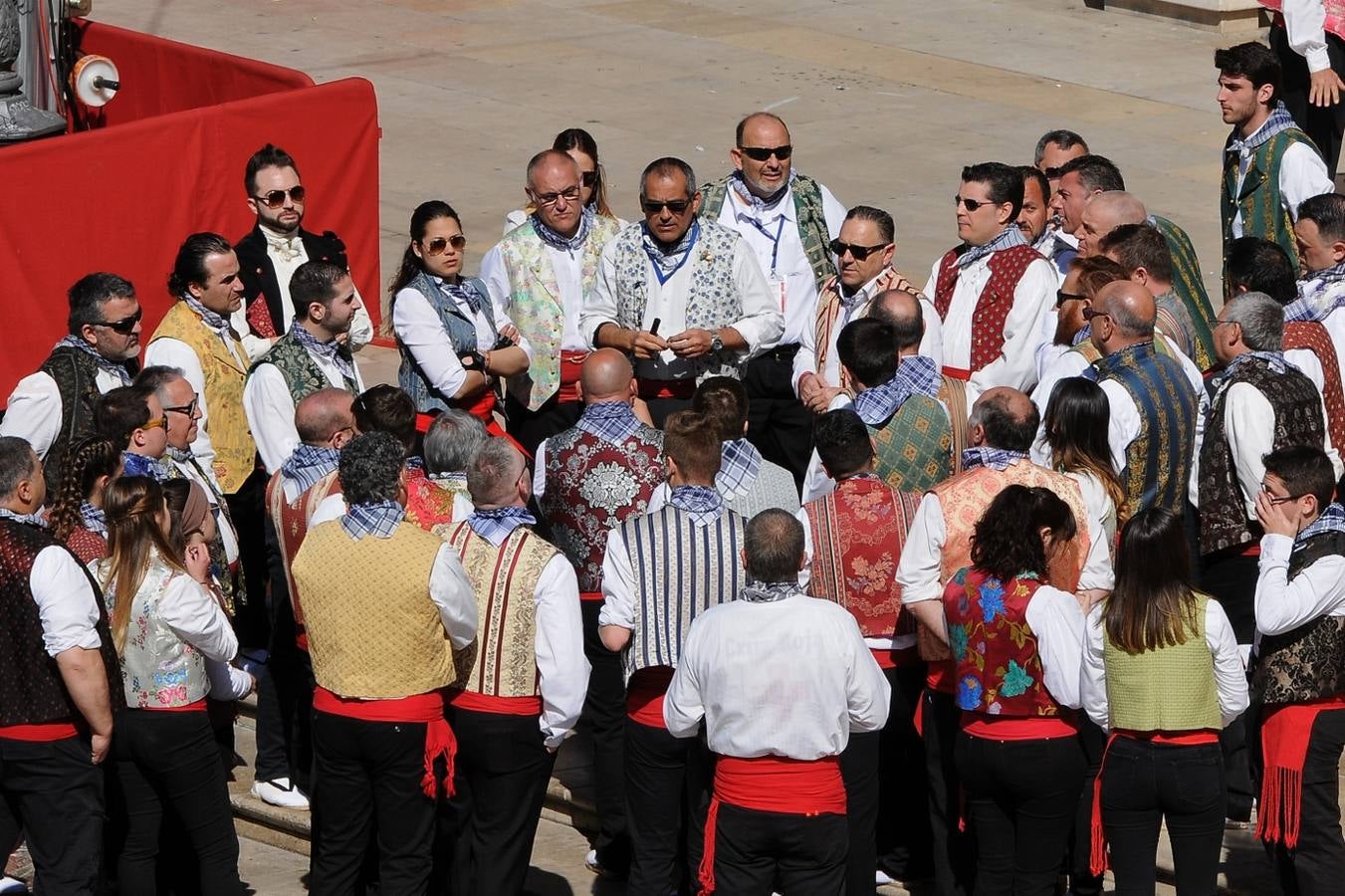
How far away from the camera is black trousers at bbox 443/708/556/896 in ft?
21.6

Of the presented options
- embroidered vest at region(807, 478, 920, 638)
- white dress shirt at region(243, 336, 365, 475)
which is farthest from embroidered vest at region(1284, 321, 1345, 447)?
white dress shirt at region(243, 336, 365, 475)

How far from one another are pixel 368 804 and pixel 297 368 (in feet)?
6.59

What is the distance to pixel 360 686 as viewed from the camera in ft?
20.9

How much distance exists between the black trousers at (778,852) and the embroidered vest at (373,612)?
3.51 ft

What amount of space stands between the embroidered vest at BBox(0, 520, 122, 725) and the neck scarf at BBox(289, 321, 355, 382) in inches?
69.5

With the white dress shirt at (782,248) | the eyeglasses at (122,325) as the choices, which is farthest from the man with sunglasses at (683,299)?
the eyeglasses at (122,325)

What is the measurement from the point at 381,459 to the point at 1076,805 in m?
2.45

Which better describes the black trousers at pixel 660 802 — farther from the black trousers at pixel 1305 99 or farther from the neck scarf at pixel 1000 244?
the black trousers at pixel 1305 99

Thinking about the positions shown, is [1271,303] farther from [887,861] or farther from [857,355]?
[887,861]

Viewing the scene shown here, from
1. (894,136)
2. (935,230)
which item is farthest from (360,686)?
(894,136)

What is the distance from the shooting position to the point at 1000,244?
27.8 ft

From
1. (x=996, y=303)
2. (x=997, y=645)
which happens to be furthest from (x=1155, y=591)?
(x=996, y=303)

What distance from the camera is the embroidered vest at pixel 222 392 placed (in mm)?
8320

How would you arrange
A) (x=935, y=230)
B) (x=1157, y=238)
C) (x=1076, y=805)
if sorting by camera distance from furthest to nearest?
(x=935, y=230) < (x=1157, y=238) < (x=1076, y=805)
